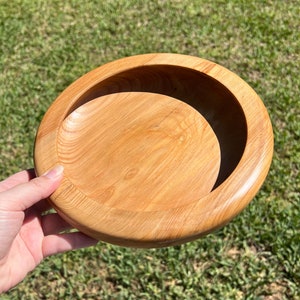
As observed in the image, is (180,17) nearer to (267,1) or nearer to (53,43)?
(267,1)

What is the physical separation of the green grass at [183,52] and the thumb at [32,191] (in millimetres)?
990

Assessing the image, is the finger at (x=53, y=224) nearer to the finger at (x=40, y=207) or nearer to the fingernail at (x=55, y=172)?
the finger at (x=40, y=207)

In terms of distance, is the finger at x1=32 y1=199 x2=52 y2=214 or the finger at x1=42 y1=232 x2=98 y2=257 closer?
the finger at x1=42 y1=232 x2=98 y2=257

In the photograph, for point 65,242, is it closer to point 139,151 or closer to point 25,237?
point 25,237

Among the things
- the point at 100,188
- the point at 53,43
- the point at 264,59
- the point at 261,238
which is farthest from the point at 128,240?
the point at 53,43

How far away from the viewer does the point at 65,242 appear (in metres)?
2.06

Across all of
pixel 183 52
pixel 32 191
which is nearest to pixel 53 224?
pixel 32 191

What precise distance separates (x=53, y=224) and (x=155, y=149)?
0.62 m

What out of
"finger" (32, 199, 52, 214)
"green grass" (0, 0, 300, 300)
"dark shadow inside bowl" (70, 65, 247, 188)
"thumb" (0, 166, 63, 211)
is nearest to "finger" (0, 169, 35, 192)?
"finger" (32, 199, 52, 214)

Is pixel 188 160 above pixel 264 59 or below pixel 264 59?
above

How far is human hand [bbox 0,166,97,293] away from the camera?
1.87 meters

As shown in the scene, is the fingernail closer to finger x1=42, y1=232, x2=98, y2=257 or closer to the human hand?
the human hand

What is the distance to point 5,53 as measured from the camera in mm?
3900

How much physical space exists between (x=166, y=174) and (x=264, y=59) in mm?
2133
